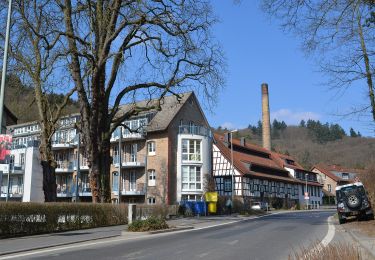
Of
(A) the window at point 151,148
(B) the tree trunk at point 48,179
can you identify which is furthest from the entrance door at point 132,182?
(B) the tree trunk at point 48,179

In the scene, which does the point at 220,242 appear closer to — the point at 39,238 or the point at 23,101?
the point at 39,238

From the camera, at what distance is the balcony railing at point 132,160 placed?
5294 centimetres

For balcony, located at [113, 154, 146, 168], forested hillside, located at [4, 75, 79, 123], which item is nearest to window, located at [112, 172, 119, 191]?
balcony, located at [113, 154, 146, 168]

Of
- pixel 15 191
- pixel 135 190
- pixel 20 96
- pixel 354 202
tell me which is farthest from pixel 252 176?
pixel 354 202

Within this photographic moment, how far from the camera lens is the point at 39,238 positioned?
59.5 feet

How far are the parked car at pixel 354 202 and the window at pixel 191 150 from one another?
28925 millimetres

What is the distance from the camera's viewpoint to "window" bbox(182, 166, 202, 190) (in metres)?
52.1

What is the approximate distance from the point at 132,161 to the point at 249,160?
2313cm

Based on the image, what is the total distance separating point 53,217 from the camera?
2131cm

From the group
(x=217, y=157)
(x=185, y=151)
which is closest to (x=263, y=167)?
(x=217, y=157)

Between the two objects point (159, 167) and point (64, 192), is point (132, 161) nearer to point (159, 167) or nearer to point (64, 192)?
point (159, 167)

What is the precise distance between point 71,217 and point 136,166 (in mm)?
30469

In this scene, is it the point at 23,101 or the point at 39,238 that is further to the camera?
the point at 23,101

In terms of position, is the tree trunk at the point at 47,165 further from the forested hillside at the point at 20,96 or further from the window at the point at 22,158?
the window at the point at 22,158
